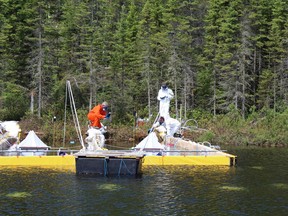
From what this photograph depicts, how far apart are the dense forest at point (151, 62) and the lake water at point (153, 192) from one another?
2465cm

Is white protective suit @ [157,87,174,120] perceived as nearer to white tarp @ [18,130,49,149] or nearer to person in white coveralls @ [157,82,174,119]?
person in white coveralls @ [157,82,174,119]

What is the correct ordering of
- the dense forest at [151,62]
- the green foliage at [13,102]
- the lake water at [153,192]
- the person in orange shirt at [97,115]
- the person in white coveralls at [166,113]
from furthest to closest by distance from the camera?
1. the dense forest at [151,62]
2. the green foliage at [13,102]
3. the person in white coveralls at [166,113]
4. the person in orange shirt at [97,115]
5. the lake water at [153,192]

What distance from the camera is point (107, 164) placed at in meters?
23.1

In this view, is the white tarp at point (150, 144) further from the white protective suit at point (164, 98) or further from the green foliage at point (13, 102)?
the green foliage at point (13, 102)

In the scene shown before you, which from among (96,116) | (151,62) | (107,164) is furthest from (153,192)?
(151,62)

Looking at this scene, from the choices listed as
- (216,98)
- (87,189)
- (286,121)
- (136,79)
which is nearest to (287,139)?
(286,121)

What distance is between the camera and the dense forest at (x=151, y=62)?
49.7m

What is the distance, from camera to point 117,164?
23.1 m

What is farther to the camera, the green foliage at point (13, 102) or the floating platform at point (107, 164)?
the green foliage at point (13, 102)

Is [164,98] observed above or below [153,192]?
above

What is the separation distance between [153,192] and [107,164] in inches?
152

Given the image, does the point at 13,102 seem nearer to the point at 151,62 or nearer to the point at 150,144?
the point at 151,62

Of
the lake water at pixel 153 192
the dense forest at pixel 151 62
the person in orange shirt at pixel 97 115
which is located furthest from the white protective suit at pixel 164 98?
the dense forest at pixel 151 62

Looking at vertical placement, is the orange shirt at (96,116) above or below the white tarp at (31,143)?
above
